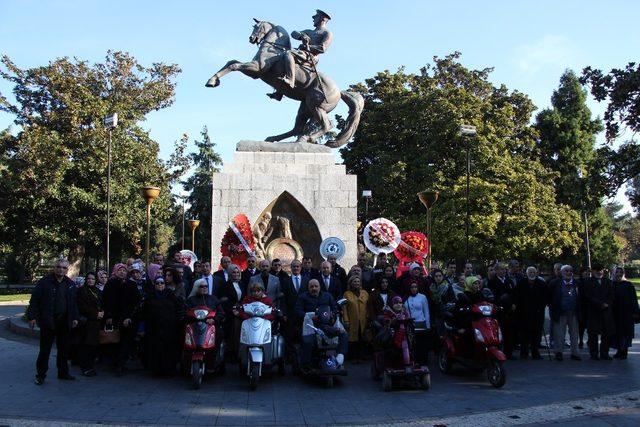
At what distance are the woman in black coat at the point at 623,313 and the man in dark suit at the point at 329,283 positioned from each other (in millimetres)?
5085

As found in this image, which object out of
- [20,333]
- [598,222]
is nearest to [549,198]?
[598,222]

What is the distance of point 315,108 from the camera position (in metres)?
14.4

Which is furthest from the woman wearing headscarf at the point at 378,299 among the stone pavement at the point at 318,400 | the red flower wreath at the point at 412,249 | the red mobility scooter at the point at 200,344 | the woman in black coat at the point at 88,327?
the woman in black coat at the point at 88,327

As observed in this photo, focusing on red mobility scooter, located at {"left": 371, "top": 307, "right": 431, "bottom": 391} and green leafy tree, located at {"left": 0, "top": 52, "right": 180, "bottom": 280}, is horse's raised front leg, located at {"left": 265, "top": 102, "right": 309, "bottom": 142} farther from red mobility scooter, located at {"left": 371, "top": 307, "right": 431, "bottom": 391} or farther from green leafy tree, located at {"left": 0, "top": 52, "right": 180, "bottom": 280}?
green leafy tree, located at {"left": 0, "top": 52, "right": 180, "bottom": 280}

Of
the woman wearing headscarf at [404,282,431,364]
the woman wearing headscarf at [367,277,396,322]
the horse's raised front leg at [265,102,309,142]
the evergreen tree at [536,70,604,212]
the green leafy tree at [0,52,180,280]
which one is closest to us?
the woman wearing headscarf at [404,282,431,364]

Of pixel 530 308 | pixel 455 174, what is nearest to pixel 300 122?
pixel 530 308

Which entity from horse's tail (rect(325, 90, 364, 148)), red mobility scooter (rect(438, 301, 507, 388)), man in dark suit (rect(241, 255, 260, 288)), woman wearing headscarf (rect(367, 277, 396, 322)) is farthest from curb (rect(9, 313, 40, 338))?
red mobility scooter (rect(438, 301, 507, 388))

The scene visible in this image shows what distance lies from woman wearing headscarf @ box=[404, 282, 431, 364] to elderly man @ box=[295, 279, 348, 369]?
46.7 inches

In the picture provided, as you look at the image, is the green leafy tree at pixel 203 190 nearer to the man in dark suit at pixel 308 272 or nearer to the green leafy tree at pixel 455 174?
the green leafy tree at pixel 455 174

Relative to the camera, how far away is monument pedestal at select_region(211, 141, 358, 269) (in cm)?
1334

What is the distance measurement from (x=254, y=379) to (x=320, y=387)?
926mm

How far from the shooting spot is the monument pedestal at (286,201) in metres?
13.3

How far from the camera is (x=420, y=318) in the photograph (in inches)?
341

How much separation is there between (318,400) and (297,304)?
5.16 ft
